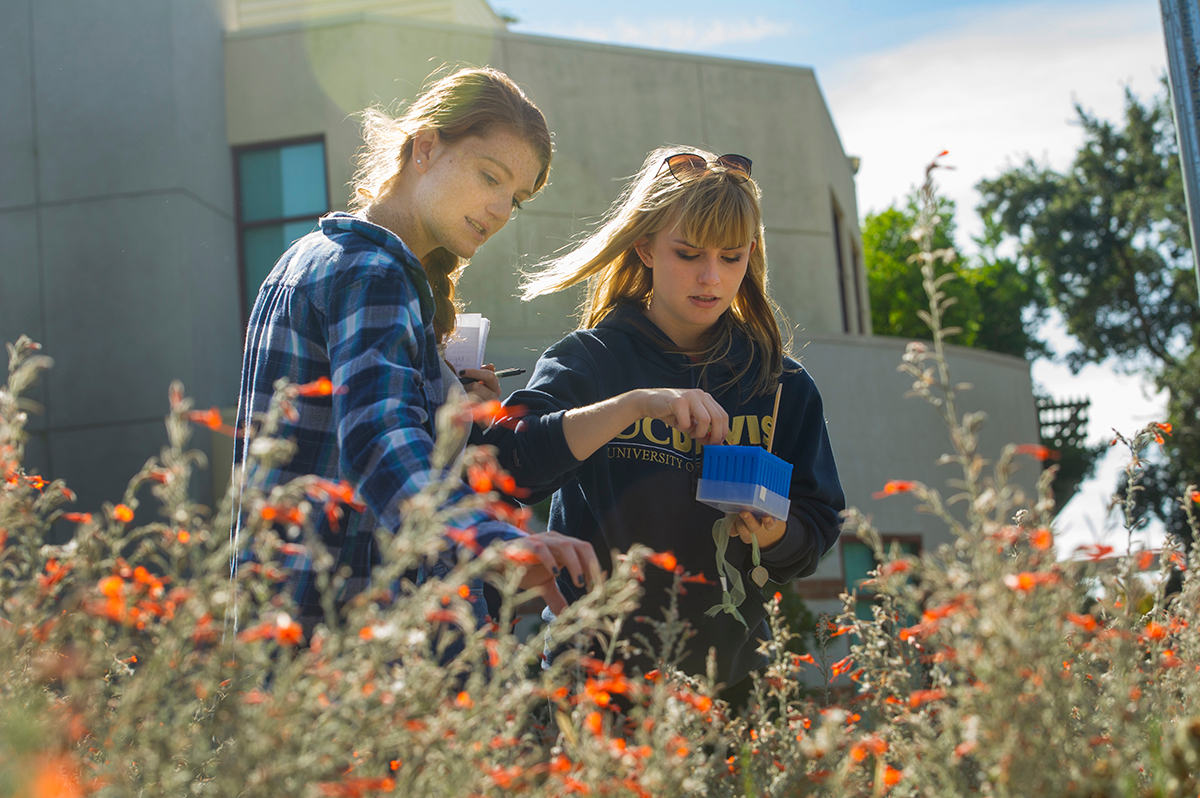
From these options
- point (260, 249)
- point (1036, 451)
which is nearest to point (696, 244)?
point (1036, 451)

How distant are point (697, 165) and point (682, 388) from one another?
26.8 inches

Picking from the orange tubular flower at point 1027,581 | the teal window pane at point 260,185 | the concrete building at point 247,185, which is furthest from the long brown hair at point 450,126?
the teal window pane at point 260,185

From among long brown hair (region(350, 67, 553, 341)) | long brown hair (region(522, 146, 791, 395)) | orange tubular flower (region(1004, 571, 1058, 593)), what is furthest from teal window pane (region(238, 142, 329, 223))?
orange tubular flower (region(1004, 571, 1058, 593))

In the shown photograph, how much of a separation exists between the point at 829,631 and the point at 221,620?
1.55 m

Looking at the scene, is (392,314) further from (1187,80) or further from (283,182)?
(283,182)

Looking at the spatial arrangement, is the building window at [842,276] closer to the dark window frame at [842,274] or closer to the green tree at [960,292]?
the dark window frame at [842,274]

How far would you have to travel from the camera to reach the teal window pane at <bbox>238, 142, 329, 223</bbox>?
11.2 meters

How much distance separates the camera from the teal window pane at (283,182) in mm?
11195

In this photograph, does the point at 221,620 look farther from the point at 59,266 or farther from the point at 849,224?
the point at 849,224

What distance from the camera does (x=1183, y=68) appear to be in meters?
3.89

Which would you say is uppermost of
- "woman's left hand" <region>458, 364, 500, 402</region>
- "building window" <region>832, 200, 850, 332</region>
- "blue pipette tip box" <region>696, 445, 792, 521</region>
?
"building window" <region>832, 200, 850, 332</region>

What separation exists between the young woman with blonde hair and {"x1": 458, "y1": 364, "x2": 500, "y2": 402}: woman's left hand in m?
0.08

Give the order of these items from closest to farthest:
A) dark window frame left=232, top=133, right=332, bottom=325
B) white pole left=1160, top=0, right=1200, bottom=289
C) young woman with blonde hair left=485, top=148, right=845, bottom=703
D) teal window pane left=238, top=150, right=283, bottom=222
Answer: young woman with blonde hair left=485, top=148, right=845, bottom=703
white pole left=1160, top=0, right=1200, bottom=289
dark window frame left=232, top=133, right=332, bottom=325
teal window pane left=238, top=150, right=283, bottom=222

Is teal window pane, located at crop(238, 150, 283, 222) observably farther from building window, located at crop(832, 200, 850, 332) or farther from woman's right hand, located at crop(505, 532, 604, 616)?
woman's right hand, located at crop(505, 532, 604, 616)
